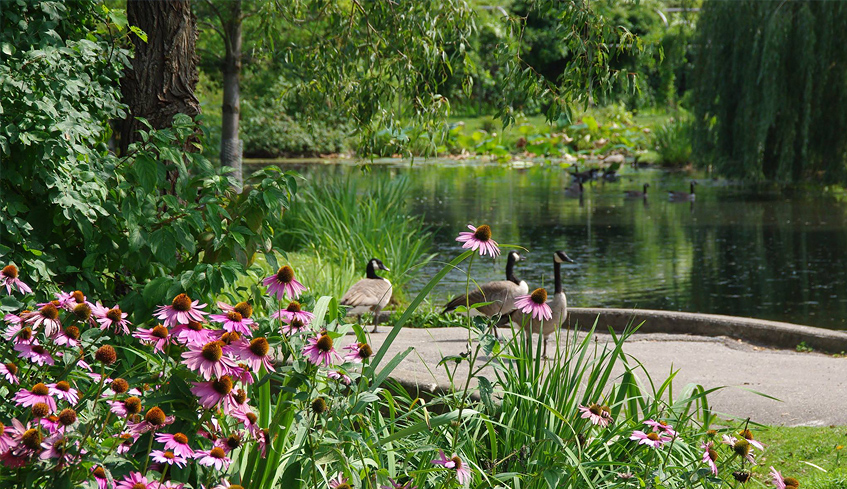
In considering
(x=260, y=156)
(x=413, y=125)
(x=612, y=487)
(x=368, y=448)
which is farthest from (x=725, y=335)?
(x=260, y=156)

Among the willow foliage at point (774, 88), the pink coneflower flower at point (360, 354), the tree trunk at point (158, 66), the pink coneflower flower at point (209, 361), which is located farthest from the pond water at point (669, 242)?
the pink coneflower flower at point (209, 361)

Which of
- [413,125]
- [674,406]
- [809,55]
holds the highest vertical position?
[809,55]

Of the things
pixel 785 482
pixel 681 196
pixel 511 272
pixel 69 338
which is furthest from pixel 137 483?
pixel 681 196

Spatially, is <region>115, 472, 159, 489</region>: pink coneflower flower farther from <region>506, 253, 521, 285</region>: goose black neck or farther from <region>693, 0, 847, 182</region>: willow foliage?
<region>693, 0, 847, 182</region>: willow foliage

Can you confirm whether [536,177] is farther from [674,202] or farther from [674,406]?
[674,406]

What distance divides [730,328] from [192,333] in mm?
6646

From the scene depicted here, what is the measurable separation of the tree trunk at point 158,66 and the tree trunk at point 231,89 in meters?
6.93

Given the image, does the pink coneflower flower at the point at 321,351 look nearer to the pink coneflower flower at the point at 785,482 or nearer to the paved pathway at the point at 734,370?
the pink coneflower flower at the point at 785,482

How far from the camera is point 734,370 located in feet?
21.1

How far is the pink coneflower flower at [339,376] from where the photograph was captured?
104 inches

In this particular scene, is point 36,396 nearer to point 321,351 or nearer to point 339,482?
point 321,351

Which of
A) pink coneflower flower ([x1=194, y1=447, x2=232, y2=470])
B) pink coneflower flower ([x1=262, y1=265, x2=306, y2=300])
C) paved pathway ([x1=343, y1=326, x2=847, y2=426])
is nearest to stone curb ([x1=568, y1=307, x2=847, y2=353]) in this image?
paved pathway ([x1=343, y1=326, x2=847, y2=426])

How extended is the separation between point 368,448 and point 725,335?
604 cm

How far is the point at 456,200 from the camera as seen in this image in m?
20.8
